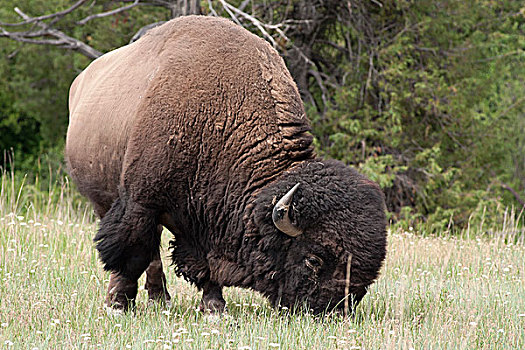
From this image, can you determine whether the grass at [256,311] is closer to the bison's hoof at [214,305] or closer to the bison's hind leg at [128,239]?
the bison's hoof at [214,305]

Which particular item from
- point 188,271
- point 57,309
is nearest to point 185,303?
point 188,271

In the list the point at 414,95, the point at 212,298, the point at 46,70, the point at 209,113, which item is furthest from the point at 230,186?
the point at 46,70

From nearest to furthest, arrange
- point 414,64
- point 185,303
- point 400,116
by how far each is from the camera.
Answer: point 185,303 → point 400,116 → point 414,64

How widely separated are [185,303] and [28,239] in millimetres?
2586

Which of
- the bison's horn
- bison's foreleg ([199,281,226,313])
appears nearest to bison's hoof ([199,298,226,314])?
bison's foreleg ([199,281,226,313])

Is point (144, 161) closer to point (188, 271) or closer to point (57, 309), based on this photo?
point (188, 271)

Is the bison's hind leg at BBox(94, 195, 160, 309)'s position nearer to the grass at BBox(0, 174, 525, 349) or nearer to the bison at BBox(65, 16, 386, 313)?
the bison at BBox(65, 16, 386, 313)

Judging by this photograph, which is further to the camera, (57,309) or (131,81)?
(131,81)

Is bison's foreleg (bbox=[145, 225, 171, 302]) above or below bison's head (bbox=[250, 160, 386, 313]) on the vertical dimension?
below

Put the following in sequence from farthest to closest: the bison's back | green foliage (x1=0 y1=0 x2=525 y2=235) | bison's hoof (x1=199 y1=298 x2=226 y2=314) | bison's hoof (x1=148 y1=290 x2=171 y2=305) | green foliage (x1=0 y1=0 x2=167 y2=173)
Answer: green foliage (x1=0 y1=0 x2=167 y2=173) → green foliage (x1=0 y1=0 x2=525 y2=235) → bison's hoof (x1=148 y1=290 x2=171 y2=305) → bison's hoof (x1=199 y1=298 x2=226 y2=314) → the bison's back

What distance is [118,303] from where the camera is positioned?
5.39 metres

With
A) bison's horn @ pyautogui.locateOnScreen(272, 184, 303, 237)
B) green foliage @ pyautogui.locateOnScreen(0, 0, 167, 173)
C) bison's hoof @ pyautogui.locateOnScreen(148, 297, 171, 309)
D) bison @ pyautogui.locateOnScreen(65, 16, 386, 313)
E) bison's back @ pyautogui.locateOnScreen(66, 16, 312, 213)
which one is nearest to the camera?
bison's horn @ pyautogui.locateOnScreen(272, 184, 303, 237)

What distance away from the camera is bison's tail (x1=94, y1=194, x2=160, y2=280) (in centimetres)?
505

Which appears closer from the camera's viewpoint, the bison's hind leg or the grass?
the grass
